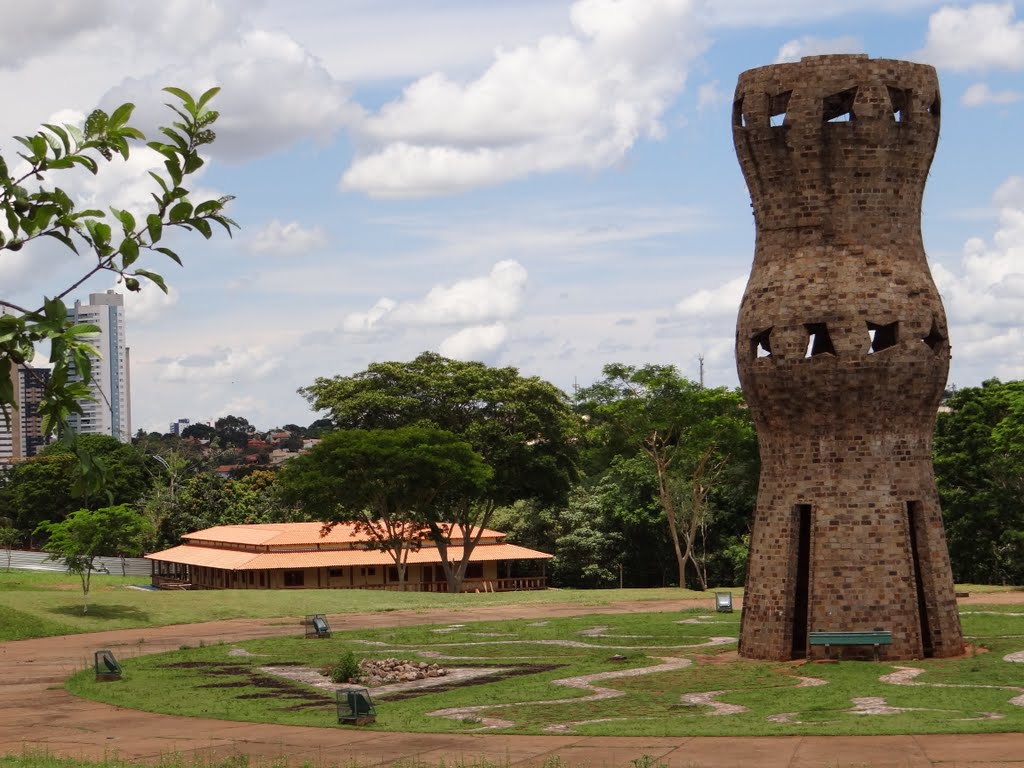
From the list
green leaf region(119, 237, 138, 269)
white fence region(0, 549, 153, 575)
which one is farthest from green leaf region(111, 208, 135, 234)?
white fence region(0, 549, 153, 575)

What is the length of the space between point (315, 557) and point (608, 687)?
39.0 m

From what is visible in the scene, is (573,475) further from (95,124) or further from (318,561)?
(95,124)

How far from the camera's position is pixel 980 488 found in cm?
5522

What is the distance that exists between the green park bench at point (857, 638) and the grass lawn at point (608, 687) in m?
0.46

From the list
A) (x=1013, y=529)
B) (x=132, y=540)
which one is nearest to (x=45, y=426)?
(x=132, y=540)

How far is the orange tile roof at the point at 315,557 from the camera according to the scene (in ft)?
202

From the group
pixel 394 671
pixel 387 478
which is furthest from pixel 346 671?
pixel 387 478

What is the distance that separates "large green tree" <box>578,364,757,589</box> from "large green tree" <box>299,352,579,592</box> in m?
3.00

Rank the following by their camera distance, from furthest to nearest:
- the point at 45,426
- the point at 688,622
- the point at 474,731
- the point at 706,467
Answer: the point at 706,467, the point at 688,622, the point at 474,731, the point at 45,426

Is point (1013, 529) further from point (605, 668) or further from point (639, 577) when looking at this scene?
point (605, 668)

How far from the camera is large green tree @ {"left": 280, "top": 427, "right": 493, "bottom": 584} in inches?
2258

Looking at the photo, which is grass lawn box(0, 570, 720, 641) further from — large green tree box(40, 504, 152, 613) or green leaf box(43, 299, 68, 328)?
green leaf box(43, 299, 68, 328)

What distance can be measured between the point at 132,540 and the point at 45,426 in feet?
139

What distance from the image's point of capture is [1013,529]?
172ft
